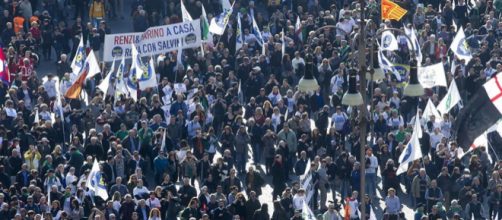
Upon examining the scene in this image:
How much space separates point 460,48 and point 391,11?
209 centimetres

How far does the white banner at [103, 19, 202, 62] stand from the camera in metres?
51.1

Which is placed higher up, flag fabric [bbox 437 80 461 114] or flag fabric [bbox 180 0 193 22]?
flag fabric [bbox 180 0 193 22]

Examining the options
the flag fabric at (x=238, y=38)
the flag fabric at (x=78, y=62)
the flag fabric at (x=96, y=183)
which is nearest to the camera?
the flag fabric at (x=96, y=183)

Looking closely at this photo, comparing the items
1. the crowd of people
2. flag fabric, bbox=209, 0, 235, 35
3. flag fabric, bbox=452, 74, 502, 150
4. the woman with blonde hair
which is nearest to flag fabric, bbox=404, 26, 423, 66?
the crowd of people

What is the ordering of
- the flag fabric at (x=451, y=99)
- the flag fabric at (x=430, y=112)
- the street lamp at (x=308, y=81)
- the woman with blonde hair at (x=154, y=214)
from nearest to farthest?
the street lamp at (x=308, y=81) < the woman with blonde hair at (x=154, y=214) < the flag fabric at (x=451, y=99) < the flag fabric at (x=430, y=112)

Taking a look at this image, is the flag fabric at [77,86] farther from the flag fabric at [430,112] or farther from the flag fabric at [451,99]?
the flag fabric at [451,99]

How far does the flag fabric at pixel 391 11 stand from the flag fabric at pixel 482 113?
37.6 feet

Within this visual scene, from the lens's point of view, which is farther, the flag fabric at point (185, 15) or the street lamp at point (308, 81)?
the flag fabric at point (185, 15)

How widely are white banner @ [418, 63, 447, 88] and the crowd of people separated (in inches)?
29.5

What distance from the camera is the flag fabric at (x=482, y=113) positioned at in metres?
39.6

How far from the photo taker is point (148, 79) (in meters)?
49.3

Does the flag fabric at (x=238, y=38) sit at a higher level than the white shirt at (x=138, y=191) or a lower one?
higher

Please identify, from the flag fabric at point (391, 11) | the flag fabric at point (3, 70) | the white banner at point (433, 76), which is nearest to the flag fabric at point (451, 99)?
the white banner at point (433, 76)

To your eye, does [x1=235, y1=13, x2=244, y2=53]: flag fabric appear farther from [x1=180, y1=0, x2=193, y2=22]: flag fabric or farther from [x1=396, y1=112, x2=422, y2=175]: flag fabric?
[x1=396, y1=112, x2=422, y2=175]: flag fabric
